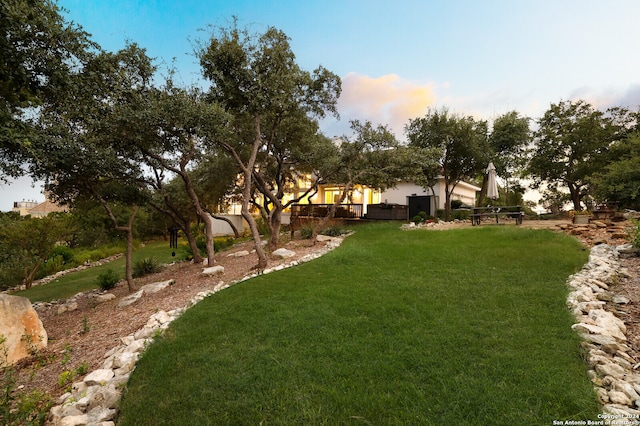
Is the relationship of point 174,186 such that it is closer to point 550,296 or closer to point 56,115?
point 56,115

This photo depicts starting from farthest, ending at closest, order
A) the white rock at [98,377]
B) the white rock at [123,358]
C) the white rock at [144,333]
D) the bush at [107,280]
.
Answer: the bush at [107,280] → the white rock at [144,333] → the white rock at [123,358] → the white rock at [98,377]

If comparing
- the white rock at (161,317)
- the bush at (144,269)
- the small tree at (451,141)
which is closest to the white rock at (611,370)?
the white rock at (161,317)

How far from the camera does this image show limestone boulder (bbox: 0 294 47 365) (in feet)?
13.4

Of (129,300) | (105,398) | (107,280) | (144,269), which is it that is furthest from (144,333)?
(144,269)

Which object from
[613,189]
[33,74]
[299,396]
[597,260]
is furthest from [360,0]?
[299,396]

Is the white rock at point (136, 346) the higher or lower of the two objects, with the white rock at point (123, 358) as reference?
higher

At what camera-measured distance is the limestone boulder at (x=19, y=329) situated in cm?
410

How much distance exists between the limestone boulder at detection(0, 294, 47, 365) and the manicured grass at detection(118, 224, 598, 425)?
88.3 inches

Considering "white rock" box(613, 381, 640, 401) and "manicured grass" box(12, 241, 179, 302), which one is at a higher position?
"white rock" box(613, 381, 640, 401)

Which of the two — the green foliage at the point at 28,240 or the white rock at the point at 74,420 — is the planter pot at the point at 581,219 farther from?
the green foliage at the point at 28,240

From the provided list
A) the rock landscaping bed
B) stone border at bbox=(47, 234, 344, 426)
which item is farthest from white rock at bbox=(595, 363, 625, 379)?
the rock landscaping bed

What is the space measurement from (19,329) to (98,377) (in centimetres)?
224

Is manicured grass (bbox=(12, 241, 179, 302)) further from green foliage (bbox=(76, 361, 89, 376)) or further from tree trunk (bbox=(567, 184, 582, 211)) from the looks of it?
→ tree trunk (bbox=(567, 184, 582, 211))

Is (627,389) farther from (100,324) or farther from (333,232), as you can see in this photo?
(333,232)
